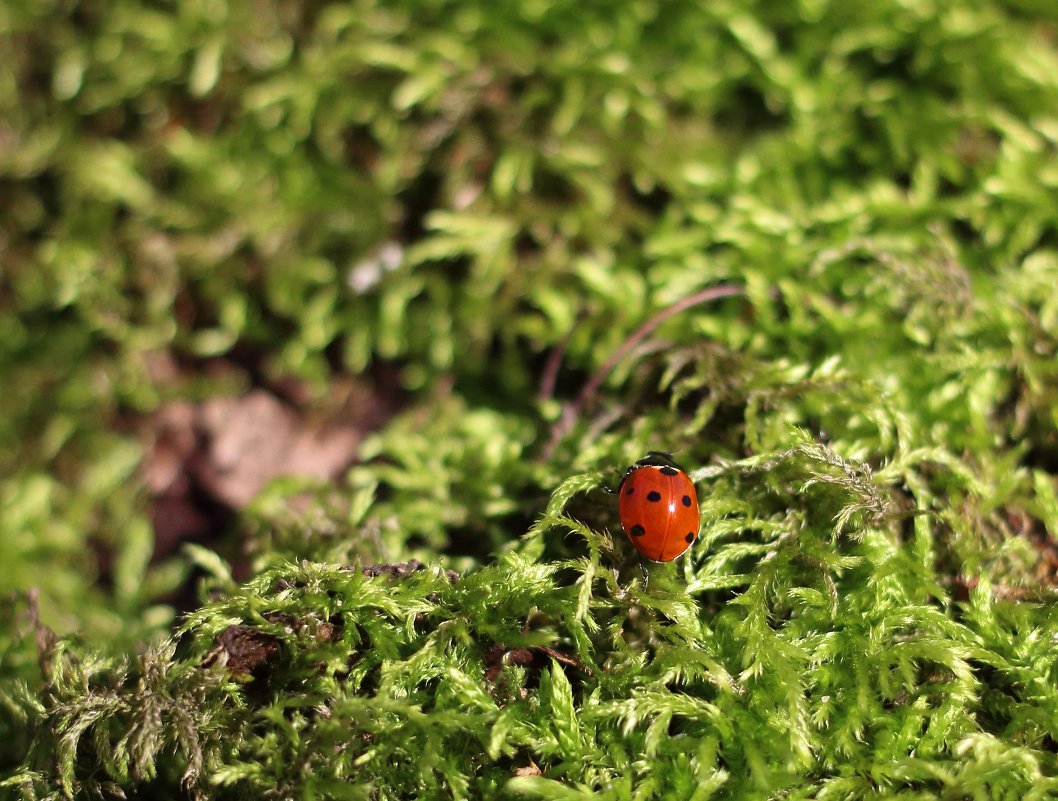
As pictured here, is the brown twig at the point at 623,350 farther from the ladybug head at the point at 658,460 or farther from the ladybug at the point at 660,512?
the ladybug at the point at 660,512

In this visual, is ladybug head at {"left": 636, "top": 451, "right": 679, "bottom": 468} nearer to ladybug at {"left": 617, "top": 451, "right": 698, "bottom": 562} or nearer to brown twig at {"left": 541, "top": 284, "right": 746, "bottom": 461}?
ladybug at {"left": 617, "top": 451, "right": 698, "bottom": 562}

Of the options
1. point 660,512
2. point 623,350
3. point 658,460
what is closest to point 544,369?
point 623,350

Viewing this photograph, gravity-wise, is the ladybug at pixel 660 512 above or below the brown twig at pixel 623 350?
above

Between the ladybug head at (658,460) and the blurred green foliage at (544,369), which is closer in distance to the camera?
the blurred green foliage at (544,369)

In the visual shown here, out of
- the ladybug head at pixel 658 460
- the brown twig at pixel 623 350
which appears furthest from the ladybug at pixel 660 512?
the brown twig at pixel 623 350

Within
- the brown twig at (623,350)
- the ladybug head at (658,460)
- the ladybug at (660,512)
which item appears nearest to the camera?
the ladybug at (660,512)

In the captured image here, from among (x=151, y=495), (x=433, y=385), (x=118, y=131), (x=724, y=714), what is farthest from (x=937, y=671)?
(x=118, y=131)
